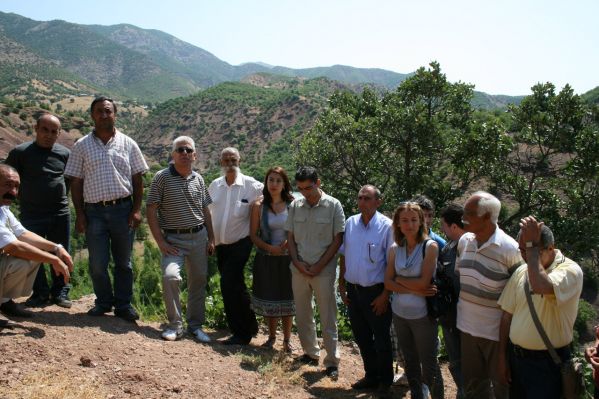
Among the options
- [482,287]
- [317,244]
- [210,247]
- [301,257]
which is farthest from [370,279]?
[210,247]

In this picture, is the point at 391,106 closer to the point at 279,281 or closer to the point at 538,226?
the point at 279,281

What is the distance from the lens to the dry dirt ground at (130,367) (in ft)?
10.8

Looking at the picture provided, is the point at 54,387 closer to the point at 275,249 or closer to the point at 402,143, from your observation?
the point at 275,249

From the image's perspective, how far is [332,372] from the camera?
170 inches

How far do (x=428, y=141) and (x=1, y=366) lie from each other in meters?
12.6

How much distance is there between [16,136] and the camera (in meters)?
42.2

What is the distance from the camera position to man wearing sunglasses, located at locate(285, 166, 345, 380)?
165 inches

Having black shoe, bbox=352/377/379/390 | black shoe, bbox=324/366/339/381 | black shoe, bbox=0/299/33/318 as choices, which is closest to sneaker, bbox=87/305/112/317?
black shoe, bbox=0/299/33/318

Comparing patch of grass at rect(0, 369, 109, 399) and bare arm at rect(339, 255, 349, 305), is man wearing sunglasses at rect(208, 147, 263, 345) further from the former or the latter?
patch of grass at rect(0, 369, 109, 399)

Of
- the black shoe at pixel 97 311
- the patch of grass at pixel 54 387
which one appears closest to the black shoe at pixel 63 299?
the black shoe at pixel 97 311

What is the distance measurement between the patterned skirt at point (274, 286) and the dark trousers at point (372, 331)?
74 cm

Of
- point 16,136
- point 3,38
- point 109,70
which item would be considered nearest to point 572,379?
point 16,136

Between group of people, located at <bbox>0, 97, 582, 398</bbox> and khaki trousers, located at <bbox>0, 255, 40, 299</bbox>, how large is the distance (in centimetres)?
1

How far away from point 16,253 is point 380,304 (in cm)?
272
